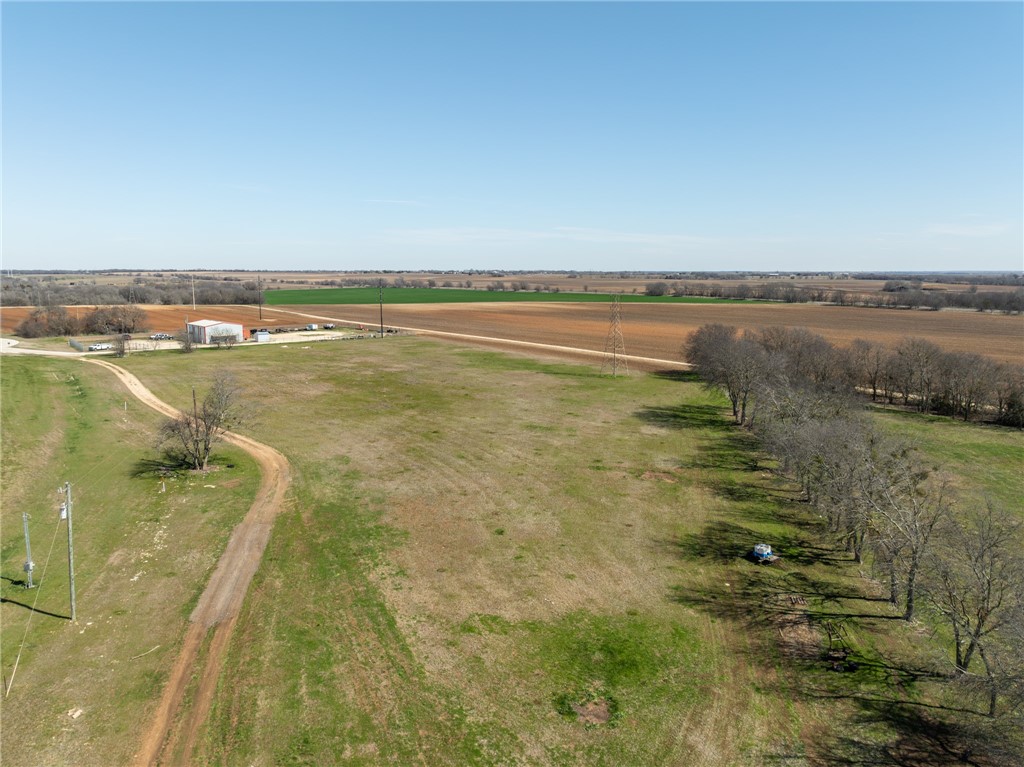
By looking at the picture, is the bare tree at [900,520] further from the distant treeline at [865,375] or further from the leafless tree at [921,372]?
the leafless tree at [921,372]

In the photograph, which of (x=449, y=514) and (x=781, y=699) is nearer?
(x=781, y=699)

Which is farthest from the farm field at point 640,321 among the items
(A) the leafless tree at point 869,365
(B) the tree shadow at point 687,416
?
(B) the tree shadow at point 687,416

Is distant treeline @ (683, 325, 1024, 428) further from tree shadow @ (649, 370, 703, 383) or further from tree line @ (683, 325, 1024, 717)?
tree shadow @ (649, 370, 703, 383)

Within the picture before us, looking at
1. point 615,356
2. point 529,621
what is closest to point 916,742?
point 529,621

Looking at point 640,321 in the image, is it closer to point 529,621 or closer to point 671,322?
point 671,322

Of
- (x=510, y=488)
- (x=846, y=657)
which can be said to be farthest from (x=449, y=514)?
(x=846, y=657)

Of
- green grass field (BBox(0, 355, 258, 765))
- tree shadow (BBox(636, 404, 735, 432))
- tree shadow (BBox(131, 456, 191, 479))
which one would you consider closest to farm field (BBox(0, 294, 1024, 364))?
tree shadow (BBox(636, 404, 735, 432))

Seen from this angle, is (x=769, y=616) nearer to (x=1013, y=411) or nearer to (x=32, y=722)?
(x=32, y=722)

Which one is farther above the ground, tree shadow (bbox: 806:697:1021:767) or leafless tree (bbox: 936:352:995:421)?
leafless tree (bbox: 936:352:995:421)
